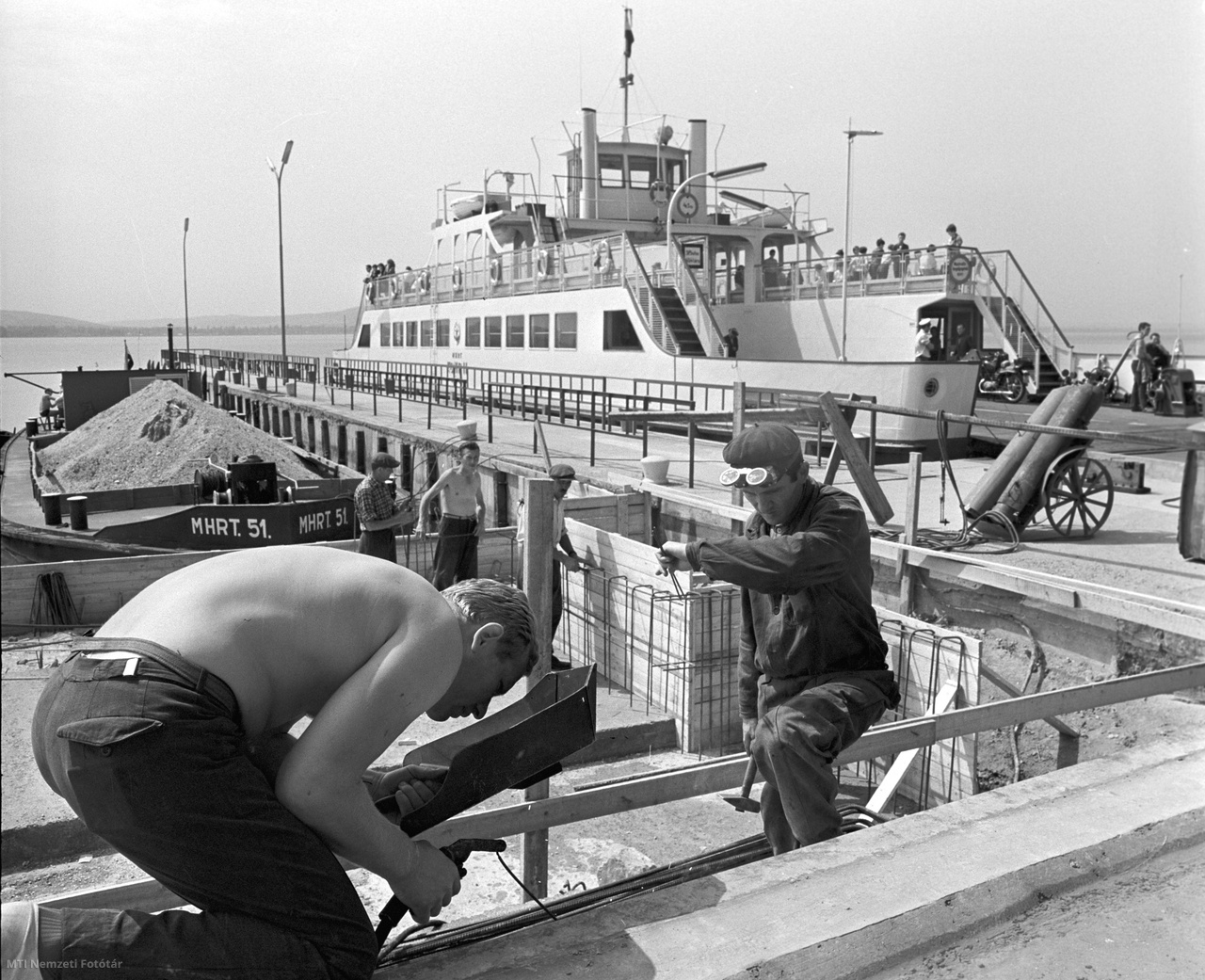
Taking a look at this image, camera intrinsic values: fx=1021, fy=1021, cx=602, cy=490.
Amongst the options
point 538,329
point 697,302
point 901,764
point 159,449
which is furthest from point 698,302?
point 901,764

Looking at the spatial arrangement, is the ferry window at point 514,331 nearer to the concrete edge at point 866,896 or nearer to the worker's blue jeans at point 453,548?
the worker's blue jeans at point 453,548

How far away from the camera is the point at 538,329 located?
87.5 ft

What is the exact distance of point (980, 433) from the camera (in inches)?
699

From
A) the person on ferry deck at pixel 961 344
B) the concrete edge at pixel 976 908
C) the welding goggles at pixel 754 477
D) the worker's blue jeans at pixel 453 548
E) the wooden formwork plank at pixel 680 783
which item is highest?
the person on ferry deck at pixel 961 344

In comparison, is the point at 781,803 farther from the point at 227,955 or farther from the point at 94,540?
the point at 94,540

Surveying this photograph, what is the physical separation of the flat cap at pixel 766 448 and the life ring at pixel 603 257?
66.5 feet

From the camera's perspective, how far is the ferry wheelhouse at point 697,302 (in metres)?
18.6

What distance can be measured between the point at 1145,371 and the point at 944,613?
51.4 ft

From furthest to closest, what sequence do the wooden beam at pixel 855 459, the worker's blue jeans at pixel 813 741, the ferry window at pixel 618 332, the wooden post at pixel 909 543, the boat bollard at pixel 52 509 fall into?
1. the ferry window at pixel 618 332
2. the boat bollard at pixel 52 509
3. the wooden post at pixel 909 543
4. the wooden beam at pixel 855 459
5. the worker's blue jeans at pixel 813 741

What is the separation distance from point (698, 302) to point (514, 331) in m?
7.51

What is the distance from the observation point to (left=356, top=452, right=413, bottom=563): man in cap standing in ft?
30.3

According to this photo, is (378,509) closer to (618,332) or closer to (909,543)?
(909,543)

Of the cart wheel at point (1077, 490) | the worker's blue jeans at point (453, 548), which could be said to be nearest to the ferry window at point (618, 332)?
the cart wheel at point (1077, 490)

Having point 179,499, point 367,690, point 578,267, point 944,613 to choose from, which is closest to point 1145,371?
point 578,267
